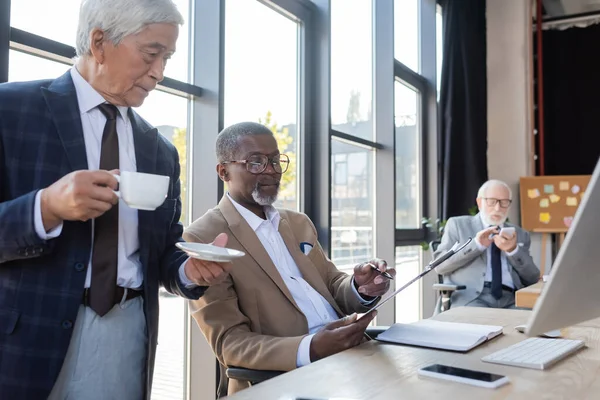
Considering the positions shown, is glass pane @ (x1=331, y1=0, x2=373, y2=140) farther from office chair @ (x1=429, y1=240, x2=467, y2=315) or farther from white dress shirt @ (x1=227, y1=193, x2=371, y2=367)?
white dress shirt @ (x1=227, y1=193, x2=371, y2=367)

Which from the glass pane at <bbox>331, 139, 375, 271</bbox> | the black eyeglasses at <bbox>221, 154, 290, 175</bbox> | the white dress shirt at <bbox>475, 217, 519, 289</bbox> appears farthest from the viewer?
the glass pane at <bbox>331, 139, 375, 271</bbox>

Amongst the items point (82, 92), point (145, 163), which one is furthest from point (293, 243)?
point (82, 92)

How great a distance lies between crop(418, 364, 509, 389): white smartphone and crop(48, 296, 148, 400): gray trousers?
0.60m

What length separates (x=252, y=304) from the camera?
1.76 metres

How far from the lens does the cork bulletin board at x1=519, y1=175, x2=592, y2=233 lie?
523 cm

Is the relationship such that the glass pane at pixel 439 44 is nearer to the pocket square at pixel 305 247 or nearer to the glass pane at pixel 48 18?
the pocket square at pixel 305 247

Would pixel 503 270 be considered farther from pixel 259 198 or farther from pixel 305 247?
pixel 259 198

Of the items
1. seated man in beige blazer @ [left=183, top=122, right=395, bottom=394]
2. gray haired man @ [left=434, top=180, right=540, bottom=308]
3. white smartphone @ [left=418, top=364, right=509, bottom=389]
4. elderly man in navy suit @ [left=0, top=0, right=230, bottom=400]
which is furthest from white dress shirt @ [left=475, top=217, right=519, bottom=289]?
elderly man in navy suit @ [left=0, top=0, right=230, bottom=400]

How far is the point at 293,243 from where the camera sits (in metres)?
2.04

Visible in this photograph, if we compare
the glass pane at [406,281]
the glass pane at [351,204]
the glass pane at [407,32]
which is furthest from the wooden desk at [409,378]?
the glass pane at [407,32]

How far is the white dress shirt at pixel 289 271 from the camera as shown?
1.88 metres

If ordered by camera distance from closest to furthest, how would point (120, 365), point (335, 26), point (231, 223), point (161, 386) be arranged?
point (120, 365), point (231, 223), point (161, 386), point (335, 26)

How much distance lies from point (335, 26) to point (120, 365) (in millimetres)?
2747

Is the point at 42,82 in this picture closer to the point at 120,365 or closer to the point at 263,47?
the point at 120,365
